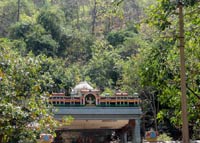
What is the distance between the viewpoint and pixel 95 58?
1384 inches

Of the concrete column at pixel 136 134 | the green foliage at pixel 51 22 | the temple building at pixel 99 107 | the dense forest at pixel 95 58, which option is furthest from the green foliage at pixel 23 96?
the green foliage at pixel 51 22

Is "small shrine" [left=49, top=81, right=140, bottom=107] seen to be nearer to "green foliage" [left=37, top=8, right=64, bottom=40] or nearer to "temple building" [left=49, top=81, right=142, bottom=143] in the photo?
"temple building" [left=49, top=81, right=142, bottom=143]

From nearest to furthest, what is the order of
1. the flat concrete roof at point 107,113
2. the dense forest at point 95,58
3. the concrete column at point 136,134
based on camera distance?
the dense forest at point 95,58 → the flat concrete roof at point 107,113 → the concrete column at point 136,134

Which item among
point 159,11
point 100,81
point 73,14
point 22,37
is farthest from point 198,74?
point 73,14

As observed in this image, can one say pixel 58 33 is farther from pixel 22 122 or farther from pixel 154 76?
pixel 154 76

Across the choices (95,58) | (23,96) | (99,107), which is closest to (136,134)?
(99,107)

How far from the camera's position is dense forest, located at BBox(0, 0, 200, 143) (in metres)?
7.13

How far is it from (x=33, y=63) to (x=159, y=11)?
5.08 metres

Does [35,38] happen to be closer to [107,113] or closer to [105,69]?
[105,69]

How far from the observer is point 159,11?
21.3ft

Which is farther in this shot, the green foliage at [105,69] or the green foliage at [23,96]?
the green foliage at [105,69]

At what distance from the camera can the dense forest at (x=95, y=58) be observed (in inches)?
281

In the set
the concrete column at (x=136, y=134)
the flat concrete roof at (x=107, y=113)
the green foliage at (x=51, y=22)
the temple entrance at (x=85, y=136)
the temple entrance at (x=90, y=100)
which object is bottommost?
the temple entrance at (x=85, y=136)

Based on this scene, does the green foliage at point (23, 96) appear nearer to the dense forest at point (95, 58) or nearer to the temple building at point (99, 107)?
the dense forest at point (95, 58)
